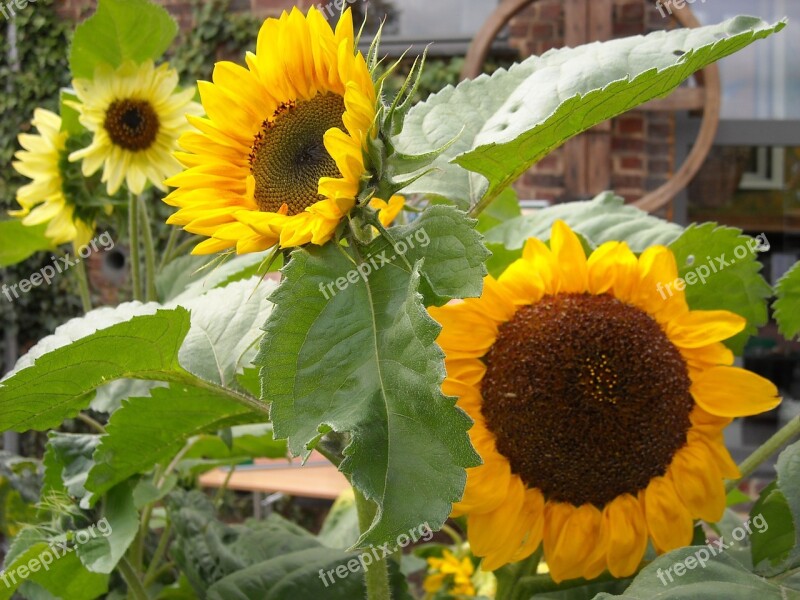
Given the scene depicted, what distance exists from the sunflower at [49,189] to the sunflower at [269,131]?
17.3 inches

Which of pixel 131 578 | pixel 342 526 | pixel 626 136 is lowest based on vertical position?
pixel 626 136

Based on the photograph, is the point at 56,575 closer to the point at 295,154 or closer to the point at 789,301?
the point at 295,154

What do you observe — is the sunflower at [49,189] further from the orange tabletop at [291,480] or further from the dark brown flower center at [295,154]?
the orange tabletop at [291,480]

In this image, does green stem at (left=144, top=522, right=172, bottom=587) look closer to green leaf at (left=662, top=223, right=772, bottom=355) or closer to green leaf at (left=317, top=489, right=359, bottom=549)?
green leaf at (left=317, top=489, right=359, bottom=549)

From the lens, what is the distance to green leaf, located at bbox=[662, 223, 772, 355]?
426 millimetres

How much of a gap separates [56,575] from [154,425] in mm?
91

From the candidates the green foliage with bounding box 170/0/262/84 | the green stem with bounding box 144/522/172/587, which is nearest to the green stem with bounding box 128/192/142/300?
the green stem with bounding box 144/522/172/587

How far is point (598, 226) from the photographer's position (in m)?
0.51

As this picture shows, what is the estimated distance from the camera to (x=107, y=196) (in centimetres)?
79

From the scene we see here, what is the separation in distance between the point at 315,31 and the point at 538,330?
15 centimetres

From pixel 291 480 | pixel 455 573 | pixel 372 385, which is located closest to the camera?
pixel 372 385

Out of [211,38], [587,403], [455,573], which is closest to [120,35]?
[587,403]

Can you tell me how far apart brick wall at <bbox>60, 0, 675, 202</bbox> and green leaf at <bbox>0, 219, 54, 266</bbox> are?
6.90ft

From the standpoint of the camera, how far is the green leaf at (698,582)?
30cm
